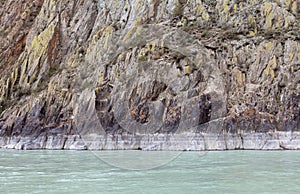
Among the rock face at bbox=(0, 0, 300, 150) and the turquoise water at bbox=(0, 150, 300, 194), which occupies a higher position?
the rock face at bbox=(0, 0, 300, 150)

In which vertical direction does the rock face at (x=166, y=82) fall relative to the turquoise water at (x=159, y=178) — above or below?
above

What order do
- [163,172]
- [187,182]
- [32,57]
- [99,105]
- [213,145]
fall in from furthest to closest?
1. [32,57]
2. [99,105]
3. [213,145]
4. [163,172]
5. [187,182]

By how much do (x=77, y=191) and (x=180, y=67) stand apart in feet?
97.8

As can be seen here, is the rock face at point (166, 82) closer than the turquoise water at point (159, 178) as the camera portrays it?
No

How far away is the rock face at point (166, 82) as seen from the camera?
38594mm

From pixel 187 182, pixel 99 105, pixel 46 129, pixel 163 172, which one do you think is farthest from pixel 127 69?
pixel 187 182

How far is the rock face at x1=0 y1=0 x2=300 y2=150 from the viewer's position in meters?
38.6

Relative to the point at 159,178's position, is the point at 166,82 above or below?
above

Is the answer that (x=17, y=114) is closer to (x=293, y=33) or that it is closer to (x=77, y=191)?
(x=293, y=33)

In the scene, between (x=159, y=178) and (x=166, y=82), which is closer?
(x=159, y=178)

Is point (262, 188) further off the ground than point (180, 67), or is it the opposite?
point (180, 67)

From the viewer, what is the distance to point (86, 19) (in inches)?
2395

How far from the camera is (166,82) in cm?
4297

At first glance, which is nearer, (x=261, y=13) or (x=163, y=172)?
(x=163, y=172)
